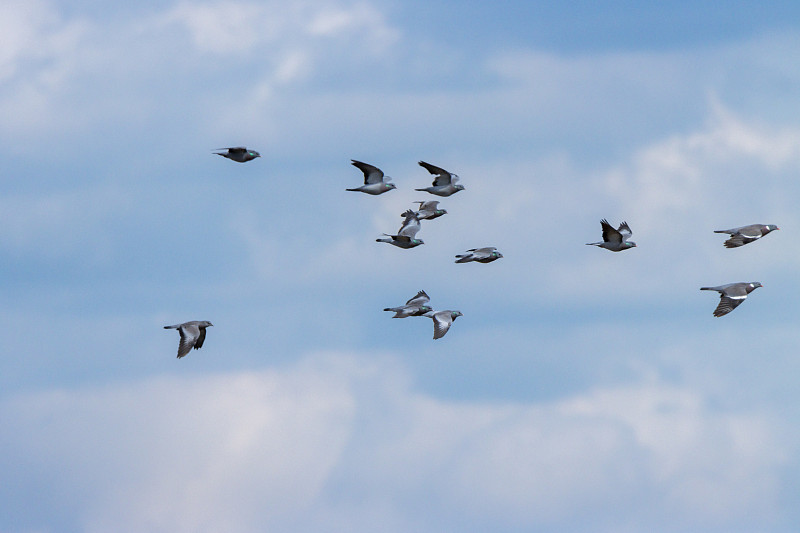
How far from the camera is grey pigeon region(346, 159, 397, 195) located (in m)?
76.2

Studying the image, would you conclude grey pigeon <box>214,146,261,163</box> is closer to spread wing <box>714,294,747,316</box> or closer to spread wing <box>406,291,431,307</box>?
A: spread wing <box>406,291,431,307</box>

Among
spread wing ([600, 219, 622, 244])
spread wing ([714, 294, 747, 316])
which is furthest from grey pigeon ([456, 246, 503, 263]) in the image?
spread wing ([714, 294, 747, 316])

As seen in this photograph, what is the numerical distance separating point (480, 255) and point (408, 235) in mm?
4603

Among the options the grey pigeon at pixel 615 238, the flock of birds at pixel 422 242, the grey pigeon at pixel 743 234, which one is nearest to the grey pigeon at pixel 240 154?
the flock of birds at pixel 422 242

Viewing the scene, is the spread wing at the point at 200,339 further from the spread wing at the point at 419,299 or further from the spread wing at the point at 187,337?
the spread wing at the point at 419,299

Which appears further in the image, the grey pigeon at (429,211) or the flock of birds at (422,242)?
the grey pigeon at (429,211)

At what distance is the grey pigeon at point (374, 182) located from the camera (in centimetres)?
7625

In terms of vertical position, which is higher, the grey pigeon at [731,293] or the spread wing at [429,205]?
the spread wing at [429,205]

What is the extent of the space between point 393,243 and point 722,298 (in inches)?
774

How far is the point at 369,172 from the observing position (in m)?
76.6

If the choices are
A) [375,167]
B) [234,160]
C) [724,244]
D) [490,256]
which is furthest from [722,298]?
[234,160]

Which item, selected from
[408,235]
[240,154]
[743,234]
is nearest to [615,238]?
[743,234]

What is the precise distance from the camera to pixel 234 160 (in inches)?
2916

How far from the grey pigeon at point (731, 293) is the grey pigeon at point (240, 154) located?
86.9 ft
